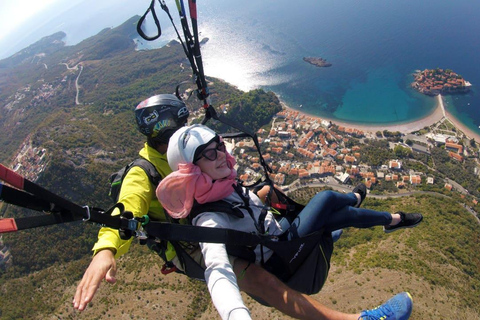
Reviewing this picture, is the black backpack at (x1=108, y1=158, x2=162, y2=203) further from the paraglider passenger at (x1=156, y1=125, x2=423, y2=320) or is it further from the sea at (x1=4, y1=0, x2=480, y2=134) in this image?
the sea at (x1=4, y1=0, x2=480, y2=134)

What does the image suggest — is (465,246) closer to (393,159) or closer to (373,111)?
(393,159)

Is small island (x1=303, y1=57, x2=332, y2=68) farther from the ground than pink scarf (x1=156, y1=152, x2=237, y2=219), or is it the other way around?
pink scarf (x1=156, y1=152, x2=237, y2=219)

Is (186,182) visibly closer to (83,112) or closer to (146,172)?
(146,172)

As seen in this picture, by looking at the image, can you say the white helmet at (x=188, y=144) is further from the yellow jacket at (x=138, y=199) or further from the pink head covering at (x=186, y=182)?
the yellow jacket at (x=138, y=199)

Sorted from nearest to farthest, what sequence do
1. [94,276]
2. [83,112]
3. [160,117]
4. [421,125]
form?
1. [94,276]
2. [160,117]
3. [421,125]
4. [83,112]

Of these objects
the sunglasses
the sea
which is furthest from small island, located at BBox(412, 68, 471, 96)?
the sunglasses

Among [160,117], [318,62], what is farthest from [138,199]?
[318,62]

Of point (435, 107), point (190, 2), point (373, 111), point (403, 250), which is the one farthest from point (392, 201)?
point (190, 2)

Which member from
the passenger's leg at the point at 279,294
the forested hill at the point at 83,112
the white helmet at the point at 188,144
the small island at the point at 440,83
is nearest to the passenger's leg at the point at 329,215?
the passenger's leg at the point at 279,294
